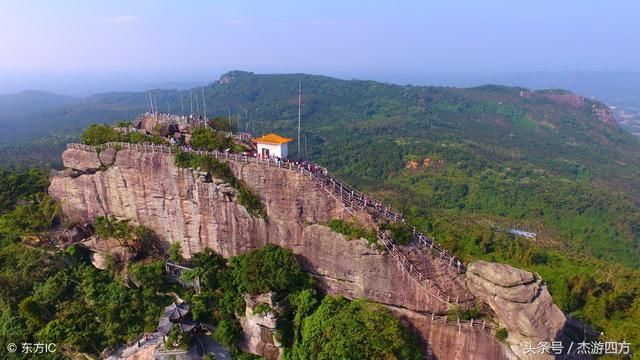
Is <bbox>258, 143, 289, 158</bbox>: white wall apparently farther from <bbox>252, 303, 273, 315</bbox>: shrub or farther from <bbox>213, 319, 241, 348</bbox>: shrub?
<bbox>213, 319, 241, 348</bbox>: shrub

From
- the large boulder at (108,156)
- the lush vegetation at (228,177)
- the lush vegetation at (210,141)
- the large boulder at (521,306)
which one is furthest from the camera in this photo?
the large boulder at (108,156)

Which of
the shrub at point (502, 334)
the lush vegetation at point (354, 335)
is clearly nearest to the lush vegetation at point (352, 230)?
the lush vegetation at point (354, 335)

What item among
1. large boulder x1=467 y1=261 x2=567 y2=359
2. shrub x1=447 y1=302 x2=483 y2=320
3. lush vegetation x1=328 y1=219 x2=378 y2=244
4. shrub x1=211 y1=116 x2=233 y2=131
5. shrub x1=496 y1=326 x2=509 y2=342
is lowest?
shrub x1=496 y1=326 x2=509 y2=342

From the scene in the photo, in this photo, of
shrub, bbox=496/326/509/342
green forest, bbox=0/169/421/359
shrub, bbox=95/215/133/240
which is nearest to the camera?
shrub, bbox=496/326/509/342

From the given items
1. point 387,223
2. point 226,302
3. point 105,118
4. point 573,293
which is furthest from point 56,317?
point 105,118

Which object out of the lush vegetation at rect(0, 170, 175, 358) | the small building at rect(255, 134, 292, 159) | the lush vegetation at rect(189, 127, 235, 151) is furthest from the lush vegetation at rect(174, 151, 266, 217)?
the lush vegetation at rect(0, 170, 175, 358)

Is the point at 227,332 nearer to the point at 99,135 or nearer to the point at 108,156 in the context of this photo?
the point at 108,156

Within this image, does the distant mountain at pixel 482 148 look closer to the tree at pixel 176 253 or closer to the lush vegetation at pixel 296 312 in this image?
the tree at pixel 176 253
